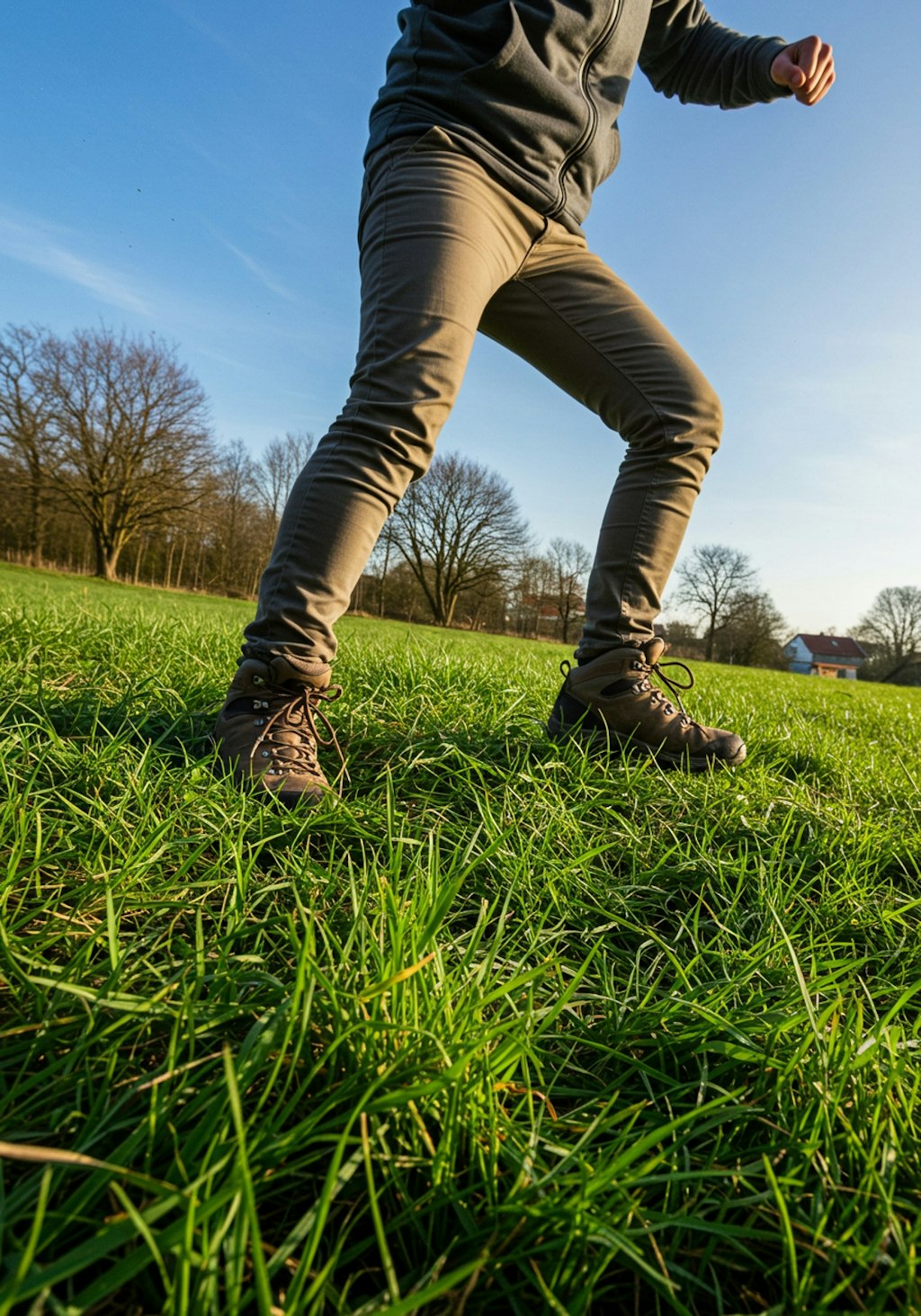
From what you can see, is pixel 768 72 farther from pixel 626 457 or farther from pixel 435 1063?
pixel 435 1063

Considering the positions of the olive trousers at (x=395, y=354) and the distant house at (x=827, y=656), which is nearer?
the olive trousers at (x=395, y=354)

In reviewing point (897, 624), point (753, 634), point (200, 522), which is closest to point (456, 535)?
point (200, 522)

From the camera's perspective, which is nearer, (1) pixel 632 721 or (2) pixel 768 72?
(1) pixel 632 721

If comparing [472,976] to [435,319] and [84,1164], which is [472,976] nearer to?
[84,1164]

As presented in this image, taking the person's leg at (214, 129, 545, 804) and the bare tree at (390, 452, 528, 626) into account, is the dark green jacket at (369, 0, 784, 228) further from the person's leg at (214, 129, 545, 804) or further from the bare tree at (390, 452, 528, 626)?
the bare tree at (390, 452, 528, 626)

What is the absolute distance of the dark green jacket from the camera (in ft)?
6.56

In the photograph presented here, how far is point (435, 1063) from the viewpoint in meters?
0.77

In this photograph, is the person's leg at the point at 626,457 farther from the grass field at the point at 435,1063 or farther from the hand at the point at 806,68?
the hand at the point at 806,68

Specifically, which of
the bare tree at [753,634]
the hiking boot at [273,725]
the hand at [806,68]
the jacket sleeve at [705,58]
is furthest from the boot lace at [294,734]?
the bare tree at [753,634]

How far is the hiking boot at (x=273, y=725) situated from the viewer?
169 centimetres

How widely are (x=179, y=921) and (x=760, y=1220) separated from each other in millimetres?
892

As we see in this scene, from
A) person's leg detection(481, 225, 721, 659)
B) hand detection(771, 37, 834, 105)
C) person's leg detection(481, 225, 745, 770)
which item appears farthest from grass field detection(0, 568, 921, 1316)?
hand detection(771, 37, 834, 105)

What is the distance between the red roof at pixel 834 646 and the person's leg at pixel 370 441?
8518cm

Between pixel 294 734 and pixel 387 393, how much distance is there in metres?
0.92
